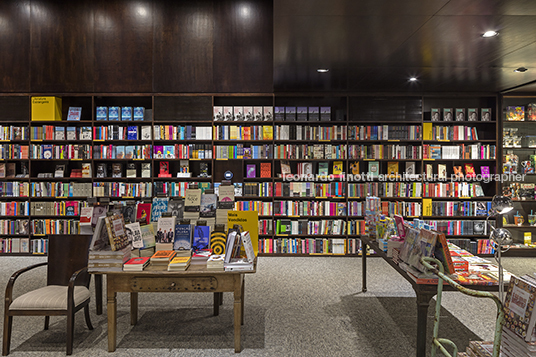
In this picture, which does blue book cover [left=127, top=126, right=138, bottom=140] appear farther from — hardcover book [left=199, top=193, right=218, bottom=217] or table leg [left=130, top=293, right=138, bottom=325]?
table leg [left=130, top=293, right=138, bottom=325]

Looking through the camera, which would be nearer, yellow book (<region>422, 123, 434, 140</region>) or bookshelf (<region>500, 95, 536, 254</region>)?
yellow book (<region>422, 123, 434, 140</region>)

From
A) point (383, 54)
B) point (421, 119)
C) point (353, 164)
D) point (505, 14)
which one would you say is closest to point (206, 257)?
point (383, 54)

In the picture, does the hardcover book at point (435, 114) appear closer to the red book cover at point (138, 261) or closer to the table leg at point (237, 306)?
the table leg at point (237, 306)

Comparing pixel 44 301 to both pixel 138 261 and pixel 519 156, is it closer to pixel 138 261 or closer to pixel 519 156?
pixel 138 261

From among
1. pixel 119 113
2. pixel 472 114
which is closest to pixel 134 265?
pixel 119 113

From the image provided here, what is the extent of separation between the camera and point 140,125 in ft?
19.5

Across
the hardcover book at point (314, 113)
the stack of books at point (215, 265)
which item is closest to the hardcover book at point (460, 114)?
the hardcover book at point (314, 113)

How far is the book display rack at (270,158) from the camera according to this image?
5.75 meters

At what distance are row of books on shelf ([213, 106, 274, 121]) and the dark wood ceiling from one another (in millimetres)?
517

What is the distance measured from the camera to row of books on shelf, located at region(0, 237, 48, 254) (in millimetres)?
5750

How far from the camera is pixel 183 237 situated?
290 cm

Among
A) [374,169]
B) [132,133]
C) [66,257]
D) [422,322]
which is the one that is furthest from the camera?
[374,169]

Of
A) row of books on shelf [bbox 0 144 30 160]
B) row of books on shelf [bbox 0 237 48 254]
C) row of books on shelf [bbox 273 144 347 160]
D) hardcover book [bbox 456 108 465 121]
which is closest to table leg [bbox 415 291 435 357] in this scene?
row of books on shelf [bbox 273 144 347 160]

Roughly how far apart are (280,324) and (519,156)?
5624 millimetres
